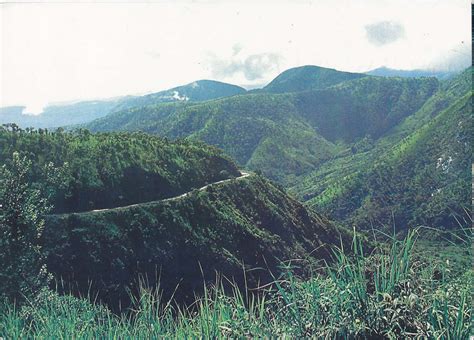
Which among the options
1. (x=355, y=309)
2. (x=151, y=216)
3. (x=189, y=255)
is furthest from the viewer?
(x=151, y=216)

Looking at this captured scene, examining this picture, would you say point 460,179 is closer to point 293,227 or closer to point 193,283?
point 293,227

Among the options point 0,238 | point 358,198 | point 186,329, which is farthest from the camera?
point 358,198

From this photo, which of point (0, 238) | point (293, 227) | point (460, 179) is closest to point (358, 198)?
point (460, 179)

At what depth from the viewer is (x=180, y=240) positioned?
77062mm

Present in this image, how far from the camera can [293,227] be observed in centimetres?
9188

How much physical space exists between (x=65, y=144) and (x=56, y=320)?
8321 centimetres

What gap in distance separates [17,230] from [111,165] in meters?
70.5

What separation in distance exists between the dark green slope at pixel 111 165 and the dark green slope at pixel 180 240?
5.03m

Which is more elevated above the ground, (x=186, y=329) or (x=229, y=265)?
(x=186, y=329)

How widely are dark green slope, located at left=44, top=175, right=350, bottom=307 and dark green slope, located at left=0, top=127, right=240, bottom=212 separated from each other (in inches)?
198

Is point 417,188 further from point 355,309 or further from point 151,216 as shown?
point 355,309

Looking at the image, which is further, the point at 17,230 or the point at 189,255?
the point at 189,255

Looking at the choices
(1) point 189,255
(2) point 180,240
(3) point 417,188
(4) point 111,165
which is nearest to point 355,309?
(1) point 189,255

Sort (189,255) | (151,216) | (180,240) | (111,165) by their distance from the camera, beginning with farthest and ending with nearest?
(111,165) < (151,216) < (180,240) < (189,255)
